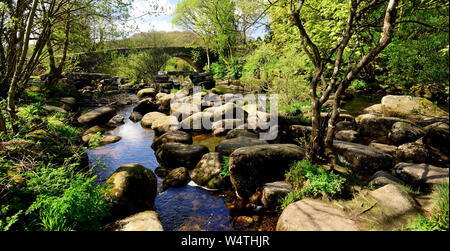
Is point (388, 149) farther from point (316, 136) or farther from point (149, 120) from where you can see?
point (149, 120)

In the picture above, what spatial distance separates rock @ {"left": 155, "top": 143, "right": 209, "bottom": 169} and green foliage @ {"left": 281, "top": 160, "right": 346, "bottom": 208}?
3.52 m

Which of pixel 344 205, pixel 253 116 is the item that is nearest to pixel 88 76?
pixel 253 116

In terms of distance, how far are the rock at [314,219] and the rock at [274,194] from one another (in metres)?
0.84

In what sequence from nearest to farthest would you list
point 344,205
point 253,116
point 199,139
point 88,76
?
point 344,205
point 199,139
point 253,116
point 88,76

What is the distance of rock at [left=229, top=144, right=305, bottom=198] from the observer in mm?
5449

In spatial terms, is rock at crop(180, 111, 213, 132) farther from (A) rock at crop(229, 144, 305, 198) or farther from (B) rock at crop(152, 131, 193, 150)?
(A) rock at crop(229, 144, 305, 198)

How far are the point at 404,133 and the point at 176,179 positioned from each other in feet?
29.2

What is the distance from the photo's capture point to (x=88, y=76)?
19.8m

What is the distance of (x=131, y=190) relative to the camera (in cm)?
464

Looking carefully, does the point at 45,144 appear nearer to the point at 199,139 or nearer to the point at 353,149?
the point at 199,139

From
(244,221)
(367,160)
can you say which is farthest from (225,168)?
(367,160)
